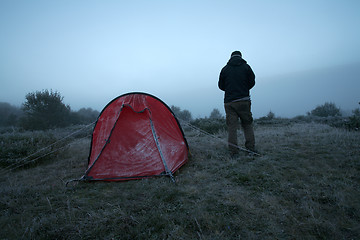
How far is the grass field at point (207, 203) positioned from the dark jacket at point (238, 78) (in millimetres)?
1442

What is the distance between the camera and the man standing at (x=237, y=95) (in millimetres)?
4293

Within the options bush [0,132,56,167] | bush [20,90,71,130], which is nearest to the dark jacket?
bush [0,132,56,167]

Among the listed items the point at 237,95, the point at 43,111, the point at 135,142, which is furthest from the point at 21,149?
the point at 43,111

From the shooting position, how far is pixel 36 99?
1552 cm

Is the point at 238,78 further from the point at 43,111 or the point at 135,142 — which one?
the point at 43,111

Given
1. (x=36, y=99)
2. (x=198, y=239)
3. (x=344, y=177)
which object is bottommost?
(x=198, y=239)

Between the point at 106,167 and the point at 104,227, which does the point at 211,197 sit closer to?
the point at 104,227

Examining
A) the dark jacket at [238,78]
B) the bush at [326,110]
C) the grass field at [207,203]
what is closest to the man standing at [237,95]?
the dark jacket at [238,78]

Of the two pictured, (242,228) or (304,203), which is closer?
(242,228)

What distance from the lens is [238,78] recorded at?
14.1 ft

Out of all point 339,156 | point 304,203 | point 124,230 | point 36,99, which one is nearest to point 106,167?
point 124,230

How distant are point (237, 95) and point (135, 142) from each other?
2464 mm

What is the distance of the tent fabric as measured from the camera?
3.68 metres

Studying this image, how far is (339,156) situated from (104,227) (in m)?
4.38
